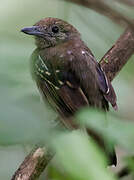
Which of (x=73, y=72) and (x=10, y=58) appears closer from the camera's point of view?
(x=10, y=58)

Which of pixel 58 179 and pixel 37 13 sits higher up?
pixel 58 179

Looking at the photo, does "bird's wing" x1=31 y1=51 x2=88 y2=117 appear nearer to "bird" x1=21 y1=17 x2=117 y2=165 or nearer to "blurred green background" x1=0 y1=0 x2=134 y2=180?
"bird" x1=21 y1=17 x2=117 y2=165

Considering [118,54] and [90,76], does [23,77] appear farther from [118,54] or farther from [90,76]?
[118,54]

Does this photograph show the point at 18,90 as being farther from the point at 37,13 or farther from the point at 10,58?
the point at 37,13

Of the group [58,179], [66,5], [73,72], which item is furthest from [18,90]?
[73,72]

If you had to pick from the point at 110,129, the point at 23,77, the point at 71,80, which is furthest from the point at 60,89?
the point at 110,129

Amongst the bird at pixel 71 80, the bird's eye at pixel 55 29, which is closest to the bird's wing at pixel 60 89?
the bird at pixel 71 80

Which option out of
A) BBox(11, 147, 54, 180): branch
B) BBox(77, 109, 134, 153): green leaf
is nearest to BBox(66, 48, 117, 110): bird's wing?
BBox(11, 147, 54, 180): branch
